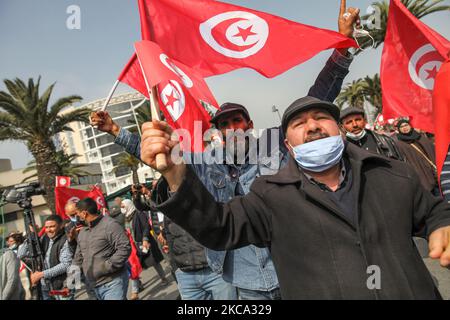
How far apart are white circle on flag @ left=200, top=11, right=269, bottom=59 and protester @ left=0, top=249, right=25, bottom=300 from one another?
2602 millimetres

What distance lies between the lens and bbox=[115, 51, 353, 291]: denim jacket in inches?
88.7

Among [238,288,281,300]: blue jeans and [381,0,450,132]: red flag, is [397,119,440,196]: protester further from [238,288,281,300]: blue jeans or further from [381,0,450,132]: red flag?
[238,288,281,300]: blue jeans

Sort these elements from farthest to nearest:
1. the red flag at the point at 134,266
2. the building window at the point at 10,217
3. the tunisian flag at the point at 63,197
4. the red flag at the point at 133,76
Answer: the building window at the point at 10,217 < the tunisian flag at the point at 63,197 < the red flag at the point at 134,266 < the red flag at the point at 133,76

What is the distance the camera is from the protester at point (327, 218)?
1.50 m

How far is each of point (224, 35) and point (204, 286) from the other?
2.17 m

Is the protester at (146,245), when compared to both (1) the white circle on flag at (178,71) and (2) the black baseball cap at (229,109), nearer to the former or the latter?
(2) the black baseball cap at (229,109)

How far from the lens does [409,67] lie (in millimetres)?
3484

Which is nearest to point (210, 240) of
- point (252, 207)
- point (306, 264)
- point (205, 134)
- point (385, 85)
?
point (252, 207)

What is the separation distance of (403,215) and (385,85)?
2427 millimetres

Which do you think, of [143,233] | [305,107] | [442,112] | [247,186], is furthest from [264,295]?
[143,233]

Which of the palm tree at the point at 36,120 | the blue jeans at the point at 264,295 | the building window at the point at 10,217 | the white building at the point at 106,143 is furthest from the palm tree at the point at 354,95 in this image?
the white building at the point at 106,143

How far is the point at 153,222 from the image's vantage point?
662 cm

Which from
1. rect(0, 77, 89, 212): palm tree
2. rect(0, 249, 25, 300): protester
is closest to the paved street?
rect(0, 249, 25, 300): protester

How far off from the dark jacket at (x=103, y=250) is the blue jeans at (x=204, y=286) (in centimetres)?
106
